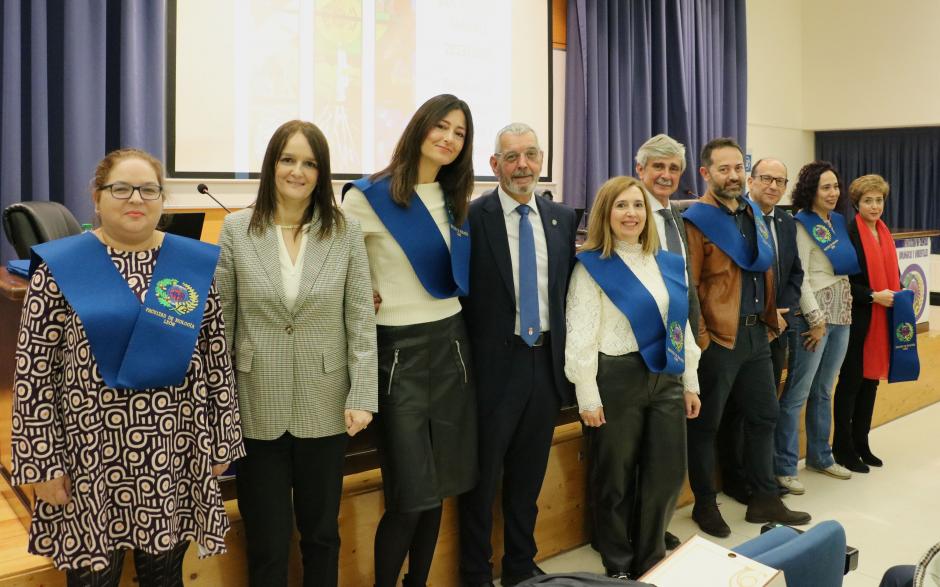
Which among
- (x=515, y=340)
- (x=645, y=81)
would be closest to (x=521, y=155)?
(x=515, y=340)

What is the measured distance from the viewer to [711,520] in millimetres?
3070

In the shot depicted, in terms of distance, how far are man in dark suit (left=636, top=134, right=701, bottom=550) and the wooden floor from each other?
75 cm

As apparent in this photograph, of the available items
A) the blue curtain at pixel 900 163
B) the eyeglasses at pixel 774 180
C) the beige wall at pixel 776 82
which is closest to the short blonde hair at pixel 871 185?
the eyeglasses at pixel 774 180

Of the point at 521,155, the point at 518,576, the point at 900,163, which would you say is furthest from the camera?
the point at 900,163

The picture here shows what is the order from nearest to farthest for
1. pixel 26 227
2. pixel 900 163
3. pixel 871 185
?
pixel 26 227
pixel 871 185
pixel 900 163

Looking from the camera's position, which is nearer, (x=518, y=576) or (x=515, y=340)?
(x=515, y=340)

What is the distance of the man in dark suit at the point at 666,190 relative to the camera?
269 centimetres

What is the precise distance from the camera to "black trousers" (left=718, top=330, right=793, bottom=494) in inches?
131

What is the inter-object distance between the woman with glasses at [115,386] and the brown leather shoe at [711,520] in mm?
2043

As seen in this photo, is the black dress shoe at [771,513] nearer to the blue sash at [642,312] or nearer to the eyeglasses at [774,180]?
the blue sash at [642,312]

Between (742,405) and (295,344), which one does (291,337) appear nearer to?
(295,344)

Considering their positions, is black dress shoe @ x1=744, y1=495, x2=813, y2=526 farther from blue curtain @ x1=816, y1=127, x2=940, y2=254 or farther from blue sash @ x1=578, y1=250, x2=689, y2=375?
blue curtain @ x1=816, y1=127, x2=940, y2=254

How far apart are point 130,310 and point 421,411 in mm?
800

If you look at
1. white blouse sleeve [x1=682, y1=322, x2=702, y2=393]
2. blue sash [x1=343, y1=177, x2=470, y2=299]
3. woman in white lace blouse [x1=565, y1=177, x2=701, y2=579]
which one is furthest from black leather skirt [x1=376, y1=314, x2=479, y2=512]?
white blouse sleeve [x1=682, y1=322, x2=702, y2=393]
